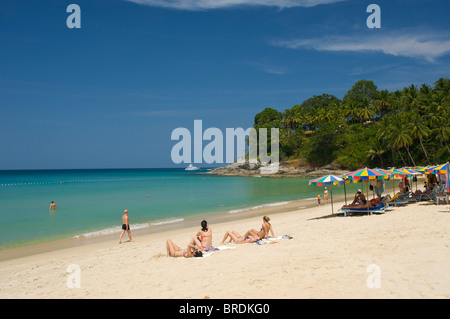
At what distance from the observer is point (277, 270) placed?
6.63m

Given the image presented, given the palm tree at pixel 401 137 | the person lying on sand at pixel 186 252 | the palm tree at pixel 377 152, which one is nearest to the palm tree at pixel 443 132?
the palm tree at pixel 401 137

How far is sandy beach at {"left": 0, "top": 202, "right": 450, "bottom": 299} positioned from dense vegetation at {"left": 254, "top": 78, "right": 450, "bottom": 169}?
47321mm

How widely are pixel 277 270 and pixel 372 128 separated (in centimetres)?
7053

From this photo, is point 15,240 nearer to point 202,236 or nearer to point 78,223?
point 78,223

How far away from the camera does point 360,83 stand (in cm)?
8750

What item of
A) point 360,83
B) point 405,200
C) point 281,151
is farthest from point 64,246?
point 360,83

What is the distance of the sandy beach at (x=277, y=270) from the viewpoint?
5.46m

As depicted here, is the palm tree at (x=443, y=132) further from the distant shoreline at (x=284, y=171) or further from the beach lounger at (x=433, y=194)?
the beach lounger at (x=433, y=194)

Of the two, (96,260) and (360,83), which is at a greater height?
(360,83)
